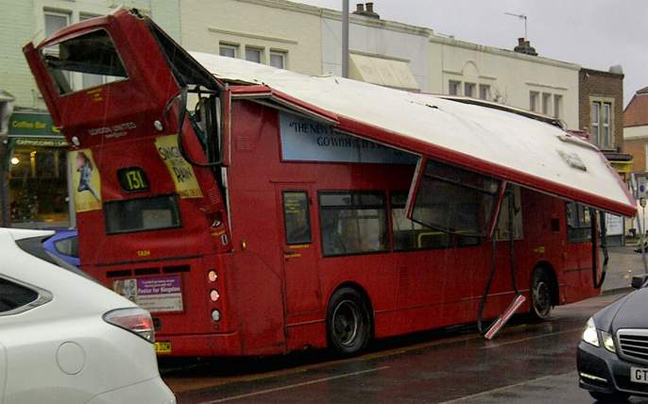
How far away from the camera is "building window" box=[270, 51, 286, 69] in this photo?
2548 centimetres

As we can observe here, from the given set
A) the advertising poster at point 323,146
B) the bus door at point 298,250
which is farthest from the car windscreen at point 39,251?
the advertising poster at point 323,146

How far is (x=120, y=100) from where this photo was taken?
10.1m

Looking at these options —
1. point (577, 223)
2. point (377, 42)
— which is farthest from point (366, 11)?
point (577, 223)

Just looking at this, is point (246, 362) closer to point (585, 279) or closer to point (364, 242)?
point (364, 242)

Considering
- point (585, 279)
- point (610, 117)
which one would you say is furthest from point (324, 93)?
point (610, 117)

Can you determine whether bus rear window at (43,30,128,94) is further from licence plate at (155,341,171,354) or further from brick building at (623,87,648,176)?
brick building at (623,87,648,176)

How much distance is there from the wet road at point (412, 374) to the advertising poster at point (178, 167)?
2.28m

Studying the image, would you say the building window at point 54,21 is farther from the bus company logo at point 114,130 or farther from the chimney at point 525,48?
the chimney at point 525,48

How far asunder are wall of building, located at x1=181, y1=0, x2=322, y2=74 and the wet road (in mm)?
12450

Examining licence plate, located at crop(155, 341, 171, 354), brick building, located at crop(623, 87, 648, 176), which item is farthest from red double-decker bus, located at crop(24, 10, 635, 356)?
brick building, located at crop(623, 87, 648, 176)

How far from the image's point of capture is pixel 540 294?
15.7 meters

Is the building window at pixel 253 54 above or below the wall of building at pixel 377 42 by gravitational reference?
below

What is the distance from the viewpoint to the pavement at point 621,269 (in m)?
23.9

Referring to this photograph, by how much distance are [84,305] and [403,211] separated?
8.59 meters
